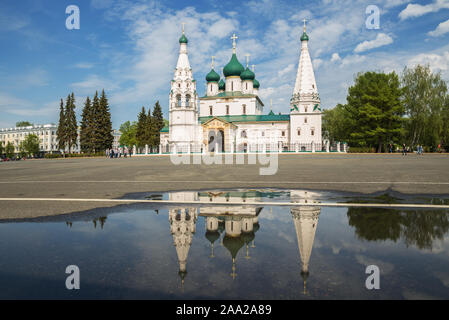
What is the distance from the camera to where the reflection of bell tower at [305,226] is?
2838 mm

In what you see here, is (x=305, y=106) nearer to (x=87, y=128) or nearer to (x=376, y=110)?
(x=376, y=110)

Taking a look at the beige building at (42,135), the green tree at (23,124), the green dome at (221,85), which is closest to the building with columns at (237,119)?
the green dome at (221,85)

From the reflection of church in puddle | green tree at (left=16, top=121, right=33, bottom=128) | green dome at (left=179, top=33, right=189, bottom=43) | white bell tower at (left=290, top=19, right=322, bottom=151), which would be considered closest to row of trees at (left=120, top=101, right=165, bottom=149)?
green dome at (left=179, top=33, right=189, bottom=43)

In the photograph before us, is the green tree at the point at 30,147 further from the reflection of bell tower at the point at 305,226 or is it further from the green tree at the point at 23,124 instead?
the reflection of bell tower at the point at 305,226

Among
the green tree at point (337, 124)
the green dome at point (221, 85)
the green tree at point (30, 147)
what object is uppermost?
the green dome at point (221, 85)

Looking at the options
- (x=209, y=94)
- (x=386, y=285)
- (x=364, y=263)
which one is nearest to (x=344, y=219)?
(x=364, y=263)

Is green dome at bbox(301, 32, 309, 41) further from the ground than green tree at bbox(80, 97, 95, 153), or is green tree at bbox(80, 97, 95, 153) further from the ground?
green dome at bbox(301, 32, 309, 41)

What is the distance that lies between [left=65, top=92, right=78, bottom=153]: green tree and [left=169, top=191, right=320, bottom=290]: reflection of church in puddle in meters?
62.5

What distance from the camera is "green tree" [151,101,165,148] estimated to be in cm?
6694

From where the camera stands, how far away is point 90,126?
5725cm

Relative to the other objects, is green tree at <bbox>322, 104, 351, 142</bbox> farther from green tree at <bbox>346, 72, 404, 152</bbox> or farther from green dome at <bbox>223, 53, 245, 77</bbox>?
green dome at <bbox>223, 53, 245, 77</bbox>

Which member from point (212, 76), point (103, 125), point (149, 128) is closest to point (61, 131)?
point (103, 125)

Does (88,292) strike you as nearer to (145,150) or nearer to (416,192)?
(416,192)

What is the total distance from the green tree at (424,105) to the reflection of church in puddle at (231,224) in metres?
48.6
